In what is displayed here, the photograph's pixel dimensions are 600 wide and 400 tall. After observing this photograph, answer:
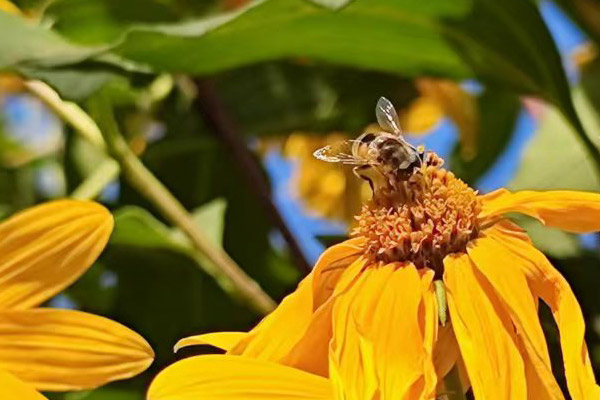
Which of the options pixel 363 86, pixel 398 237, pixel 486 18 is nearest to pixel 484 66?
pixel 486 18

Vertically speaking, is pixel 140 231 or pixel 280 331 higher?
pixel 280 331

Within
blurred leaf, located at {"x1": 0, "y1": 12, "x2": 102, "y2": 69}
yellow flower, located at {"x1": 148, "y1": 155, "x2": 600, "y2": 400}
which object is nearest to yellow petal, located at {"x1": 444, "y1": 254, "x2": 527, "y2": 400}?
yellow flower, located at {"x1": 148, "y1": 155, "x2": 600, "y2": 400}

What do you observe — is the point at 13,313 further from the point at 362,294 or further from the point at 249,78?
the point at 249,78

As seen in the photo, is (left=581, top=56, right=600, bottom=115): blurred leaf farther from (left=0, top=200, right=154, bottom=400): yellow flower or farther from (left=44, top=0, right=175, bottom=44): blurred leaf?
(left=0, top=200, right=154, bottom=400): yellow flower

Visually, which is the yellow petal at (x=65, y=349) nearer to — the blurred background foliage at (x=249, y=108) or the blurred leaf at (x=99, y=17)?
the blurred background foliage at (x=249, y=108)

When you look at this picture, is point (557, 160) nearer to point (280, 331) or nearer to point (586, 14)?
point (586, 14)

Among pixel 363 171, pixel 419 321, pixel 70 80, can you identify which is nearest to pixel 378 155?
pixel 363 171
